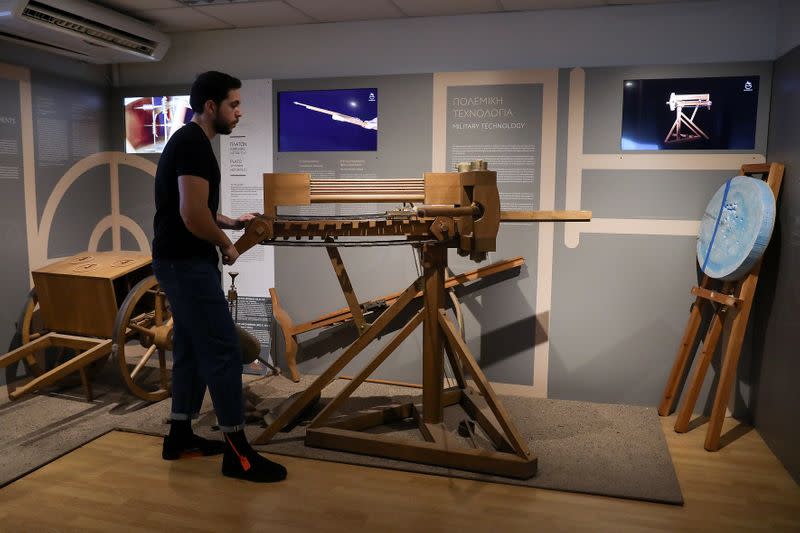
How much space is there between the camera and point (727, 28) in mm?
4027

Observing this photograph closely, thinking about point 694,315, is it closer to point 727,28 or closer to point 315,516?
point 727,28

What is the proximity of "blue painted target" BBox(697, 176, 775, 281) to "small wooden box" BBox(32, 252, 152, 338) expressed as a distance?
3.49 meters

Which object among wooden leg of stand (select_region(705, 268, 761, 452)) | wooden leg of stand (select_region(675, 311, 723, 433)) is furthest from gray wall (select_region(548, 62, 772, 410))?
wooden leg of stand (select_region(705, 268, 761, 452))

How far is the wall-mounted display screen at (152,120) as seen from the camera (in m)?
5.11

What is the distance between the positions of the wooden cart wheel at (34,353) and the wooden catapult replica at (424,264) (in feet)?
6.14

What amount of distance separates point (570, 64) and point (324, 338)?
2535 mm

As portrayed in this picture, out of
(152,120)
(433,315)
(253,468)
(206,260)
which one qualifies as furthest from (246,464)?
(152,120)

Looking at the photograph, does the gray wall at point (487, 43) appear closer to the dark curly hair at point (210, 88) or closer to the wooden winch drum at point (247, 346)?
the dark curly hair at point (210, 88)

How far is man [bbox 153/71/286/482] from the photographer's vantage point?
301 cm

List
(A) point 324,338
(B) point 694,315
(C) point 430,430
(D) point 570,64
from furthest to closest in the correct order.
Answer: (A) point 324,338, (D) point 570,64, (B) point 694,315, (C) point 430,430

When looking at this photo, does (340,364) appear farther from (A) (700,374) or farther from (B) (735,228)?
(B) (735,228)

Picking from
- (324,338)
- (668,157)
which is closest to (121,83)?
(324,338)

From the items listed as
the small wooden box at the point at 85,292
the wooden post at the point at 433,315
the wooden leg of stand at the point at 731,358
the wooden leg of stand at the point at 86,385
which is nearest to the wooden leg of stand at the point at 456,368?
the wooden post at the point at 433,315

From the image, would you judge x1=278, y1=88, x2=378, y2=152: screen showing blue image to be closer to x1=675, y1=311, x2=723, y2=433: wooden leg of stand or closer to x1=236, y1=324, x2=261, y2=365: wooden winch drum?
x1=236, y1=324, x2=261, y2=365: wooden winch drum
